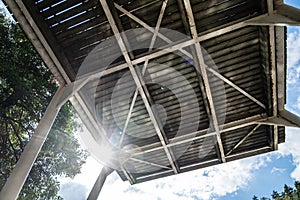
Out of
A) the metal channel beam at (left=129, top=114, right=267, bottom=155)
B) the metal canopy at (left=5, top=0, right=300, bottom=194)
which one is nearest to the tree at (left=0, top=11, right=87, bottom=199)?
the metal canopy at (left=5, top=0, right=300, bottom=194)

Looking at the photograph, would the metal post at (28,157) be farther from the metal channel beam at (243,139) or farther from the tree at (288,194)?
the tree at (288,194)

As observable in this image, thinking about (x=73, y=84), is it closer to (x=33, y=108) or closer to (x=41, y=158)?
(x=33, y=108)

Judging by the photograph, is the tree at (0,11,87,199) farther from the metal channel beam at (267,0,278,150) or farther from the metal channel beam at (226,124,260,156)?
the metal channel beam at (267,0,278,150)

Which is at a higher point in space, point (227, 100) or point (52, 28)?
point (227, 100)

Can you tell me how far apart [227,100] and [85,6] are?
13.8 feet

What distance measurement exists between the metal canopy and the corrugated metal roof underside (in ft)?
0.07

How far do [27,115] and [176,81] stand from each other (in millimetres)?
7761

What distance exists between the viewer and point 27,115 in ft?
37.4

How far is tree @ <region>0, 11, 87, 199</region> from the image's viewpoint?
10.6m

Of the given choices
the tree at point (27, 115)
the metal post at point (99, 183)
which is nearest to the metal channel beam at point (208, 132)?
the metal post at point (99, 183)

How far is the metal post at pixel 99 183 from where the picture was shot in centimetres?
673

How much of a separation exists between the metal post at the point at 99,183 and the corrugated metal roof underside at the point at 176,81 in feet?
2.63

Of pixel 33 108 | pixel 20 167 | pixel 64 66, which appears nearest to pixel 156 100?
pixel 64 66

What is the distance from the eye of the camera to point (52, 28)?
555cm
